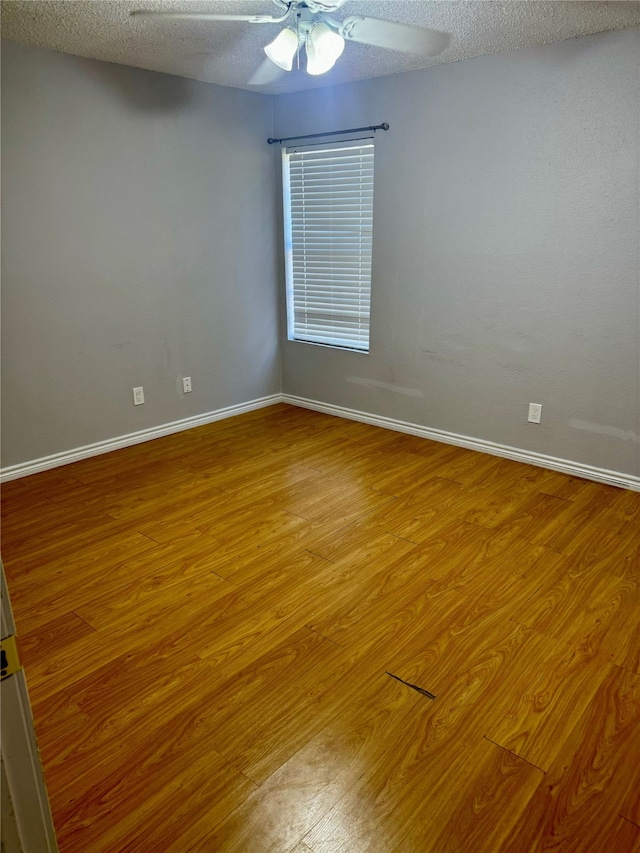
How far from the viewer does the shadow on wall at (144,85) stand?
319 centimetres

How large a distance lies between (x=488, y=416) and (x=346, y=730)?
7.80ft

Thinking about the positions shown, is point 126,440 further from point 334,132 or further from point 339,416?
point 334,132

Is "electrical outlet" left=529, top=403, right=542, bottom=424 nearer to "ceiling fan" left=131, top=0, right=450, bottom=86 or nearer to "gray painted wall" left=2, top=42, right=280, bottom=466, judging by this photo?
"ceiling fan" left=131, top=0, right=450, bottom=86

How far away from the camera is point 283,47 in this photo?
2189mm

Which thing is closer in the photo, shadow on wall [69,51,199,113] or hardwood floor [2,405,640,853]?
hardwood floor [2,405,640,853]

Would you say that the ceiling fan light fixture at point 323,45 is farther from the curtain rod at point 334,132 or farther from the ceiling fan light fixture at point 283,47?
the curtain rod at point 334,132

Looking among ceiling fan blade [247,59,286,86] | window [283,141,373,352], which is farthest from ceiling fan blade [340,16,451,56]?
window [283,141,373,352]

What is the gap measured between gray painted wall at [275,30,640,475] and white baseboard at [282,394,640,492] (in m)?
0.05

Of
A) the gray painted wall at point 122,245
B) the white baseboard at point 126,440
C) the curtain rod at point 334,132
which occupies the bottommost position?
the white baseboard at point 126,440

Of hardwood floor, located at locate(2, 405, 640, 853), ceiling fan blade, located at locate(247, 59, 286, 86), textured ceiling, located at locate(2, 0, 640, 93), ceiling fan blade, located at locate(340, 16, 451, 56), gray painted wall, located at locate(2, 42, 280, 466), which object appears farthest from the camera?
gray painted wall, located at locate(2, 42, 280, 466)

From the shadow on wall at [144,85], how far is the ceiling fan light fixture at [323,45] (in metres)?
1.53

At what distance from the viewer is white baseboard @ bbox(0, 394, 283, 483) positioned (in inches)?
130

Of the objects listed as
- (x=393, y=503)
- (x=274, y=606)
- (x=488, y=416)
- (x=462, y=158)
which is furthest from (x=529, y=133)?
(x=274, y=606)

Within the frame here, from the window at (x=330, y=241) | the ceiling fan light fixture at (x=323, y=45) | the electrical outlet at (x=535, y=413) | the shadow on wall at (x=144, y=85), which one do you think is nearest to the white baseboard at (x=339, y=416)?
the electrical outlet at (x=535, y=413)
